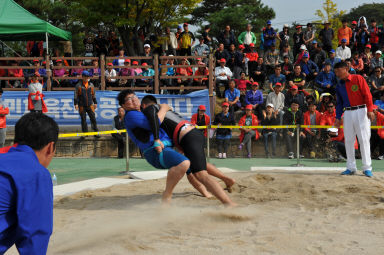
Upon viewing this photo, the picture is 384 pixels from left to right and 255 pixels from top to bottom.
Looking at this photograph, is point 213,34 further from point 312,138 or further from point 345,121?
point 345,121

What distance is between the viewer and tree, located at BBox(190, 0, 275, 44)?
3156 cm

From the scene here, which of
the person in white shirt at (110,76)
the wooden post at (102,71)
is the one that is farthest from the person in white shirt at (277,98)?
the wooden post at (102,71)

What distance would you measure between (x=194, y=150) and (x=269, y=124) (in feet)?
22.3

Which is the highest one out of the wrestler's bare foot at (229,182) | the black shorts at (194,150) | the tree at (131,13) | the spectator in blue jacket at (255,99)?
the tree at (131,13)

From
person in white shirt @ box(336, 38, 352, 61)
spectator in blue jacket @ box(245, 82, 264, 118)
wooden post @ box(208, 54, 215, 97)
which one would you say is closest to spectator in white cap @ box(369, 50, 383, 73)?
person in white shirt @ box(336, 38, 352, 61)

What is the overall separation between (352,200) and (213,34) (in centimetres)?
2763

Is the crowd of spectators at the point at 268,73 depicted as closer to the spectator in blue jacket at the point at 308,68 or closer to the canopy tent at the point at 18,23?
the spectator in blue jacket at the point at 308,68

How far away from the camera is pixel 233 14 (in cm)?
3133

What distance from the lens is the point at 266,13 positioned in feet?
111

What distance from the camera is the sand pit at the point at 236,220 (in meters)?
3.88

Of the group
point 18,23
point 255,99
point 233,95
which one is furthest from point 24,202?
point 18,23

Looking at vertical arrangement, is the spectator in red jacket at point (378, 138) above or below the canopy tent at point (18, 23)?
below

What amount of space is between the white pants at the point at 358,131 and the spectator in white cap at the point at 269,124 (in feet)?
11.0

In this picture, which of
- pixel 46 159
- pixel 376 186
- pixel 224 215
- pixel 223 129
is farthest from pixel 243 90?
pixel 46 159
